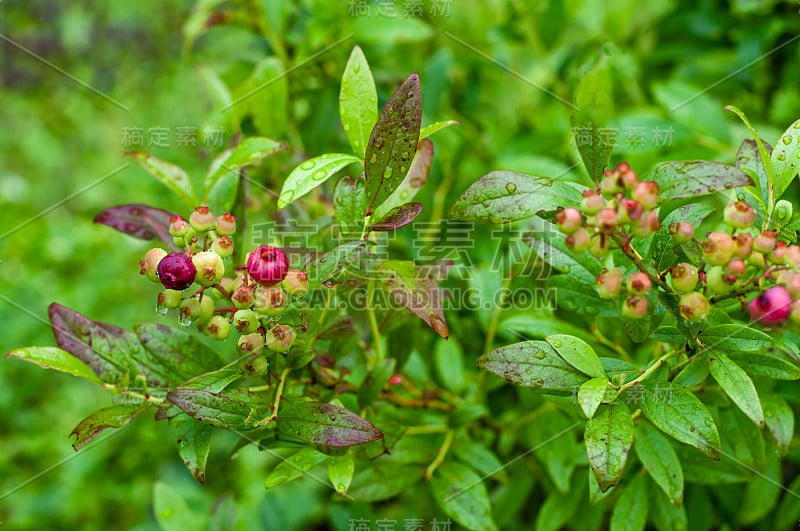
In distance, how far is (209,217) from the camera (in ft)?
2.67

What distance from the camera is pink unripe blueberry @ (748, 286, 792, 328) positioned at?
0.66m

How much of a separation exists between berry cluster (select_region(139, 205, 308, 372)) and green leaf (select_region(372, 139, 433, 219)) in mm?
207

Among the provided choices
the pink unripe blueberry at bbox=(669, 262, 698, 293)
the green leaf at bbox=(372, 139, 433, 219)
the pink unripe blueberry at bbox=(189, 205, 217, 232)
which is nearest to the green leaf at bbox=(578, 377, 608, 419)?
the pink unripe blueberry at bbox=(669, 262, 698, 293)

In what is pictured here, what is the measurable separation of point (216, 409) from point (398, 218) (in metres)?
0.29

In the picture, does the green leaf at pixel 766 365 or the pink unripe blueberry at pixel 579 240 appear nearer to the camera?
the pink unripe blueberry at pixel 579 240

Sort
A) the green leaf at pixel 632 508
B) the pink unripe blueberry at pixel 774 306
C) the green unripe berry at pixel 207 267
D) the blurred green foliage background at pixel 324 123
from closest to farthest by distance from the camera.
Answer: the pink unripe blueberry at pixel 774 306 < the green unripe berry at pixel 207 267 < the green leaf at pixel 632 508 < the blurred green foliage background at pixel 324 123

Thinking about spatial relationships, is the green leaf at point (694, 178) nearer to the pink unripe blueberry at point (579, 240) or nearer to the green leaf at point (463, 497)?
the pink unripe blueberry at point (579, 240)

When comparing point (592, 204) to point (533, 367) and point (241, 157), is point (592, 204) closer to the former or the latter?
point (533, 367)

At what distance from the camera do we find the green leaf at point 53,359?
824mm

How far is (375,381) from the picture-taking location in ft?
3.13

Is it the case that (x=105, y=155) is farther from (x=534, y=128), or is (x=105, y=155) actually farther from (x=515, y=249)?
(x=515, y=249)

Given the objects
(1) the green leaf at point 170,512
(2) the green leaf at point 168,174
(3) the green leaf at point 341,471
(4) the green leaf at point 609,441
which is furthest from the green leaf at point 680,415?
(1) the green leaf at point 170,512

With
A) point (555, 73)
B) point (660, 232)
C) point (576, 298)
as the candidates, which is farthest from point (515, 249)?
point (555, 73)

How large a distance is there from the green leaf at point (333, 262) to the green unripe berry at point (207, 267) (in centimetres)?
10
